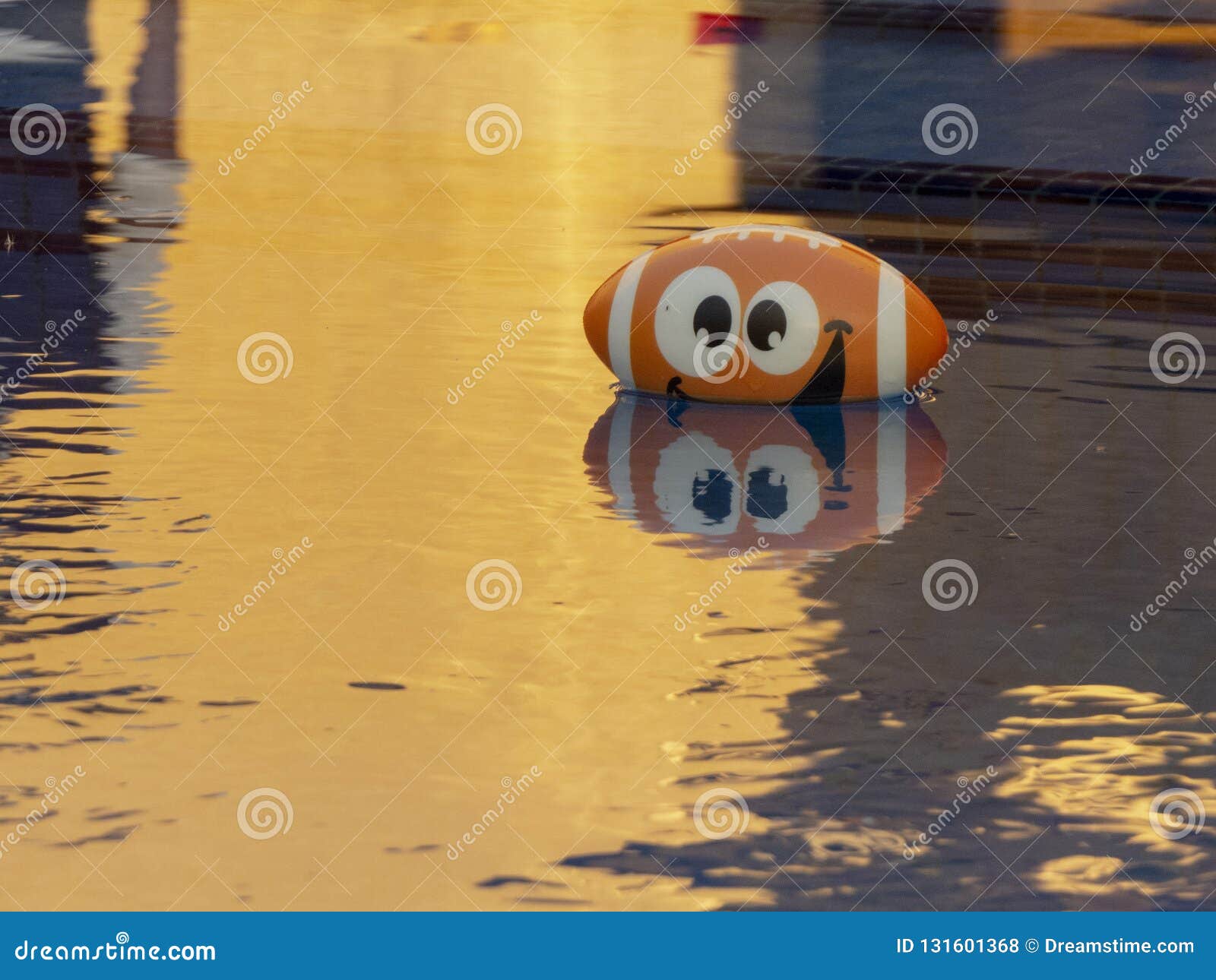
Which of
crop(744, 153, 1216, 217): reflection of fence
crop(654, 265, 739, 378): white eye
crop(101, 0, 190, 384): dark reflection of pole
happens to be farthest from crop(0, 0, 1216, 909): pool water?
crop(744, 153, 1216, 217): reflection of fence

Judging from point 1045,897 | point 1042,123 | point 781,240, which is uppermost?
point 1042,123

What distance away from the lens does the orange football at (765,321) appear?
522 inches

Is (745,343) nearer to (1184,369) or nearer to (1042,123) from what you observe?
(1184,369)

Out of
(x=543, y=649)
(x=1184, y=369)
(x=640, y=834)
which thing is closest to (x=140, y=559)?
(x=543, y=649)

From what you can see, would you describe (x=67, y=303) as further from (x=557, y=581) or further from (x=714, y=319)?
(x=557, y=581)

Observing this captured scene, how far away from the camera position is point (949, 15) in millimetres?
30703

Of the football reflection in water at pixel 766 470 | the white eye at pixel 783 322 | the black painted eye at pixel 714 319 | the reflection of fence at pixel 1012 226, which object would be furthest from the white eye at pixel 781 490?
the reflection of fence at pixel 1012 226

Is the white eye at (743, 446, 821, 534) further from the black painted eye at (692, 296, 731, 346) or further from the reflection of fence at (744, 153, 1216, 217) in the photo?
the reflection of fence at (744, 153, 1216, 217)

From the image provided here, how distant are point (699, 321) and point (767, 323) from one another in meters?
0.45

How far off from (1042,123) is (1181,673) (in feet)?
62.8

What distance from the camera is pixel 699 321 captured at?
43.9ft

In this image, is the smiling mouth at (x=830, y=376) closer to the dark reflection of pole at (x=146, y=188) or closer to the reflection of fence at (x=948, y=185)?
the dark reflection of pole at (x=146, y=188)

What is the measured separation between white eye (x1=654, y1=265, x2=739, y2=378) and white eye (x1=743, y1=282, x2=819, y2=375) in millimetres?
117

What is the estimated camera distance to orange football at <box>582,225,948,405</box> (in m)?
13.3
